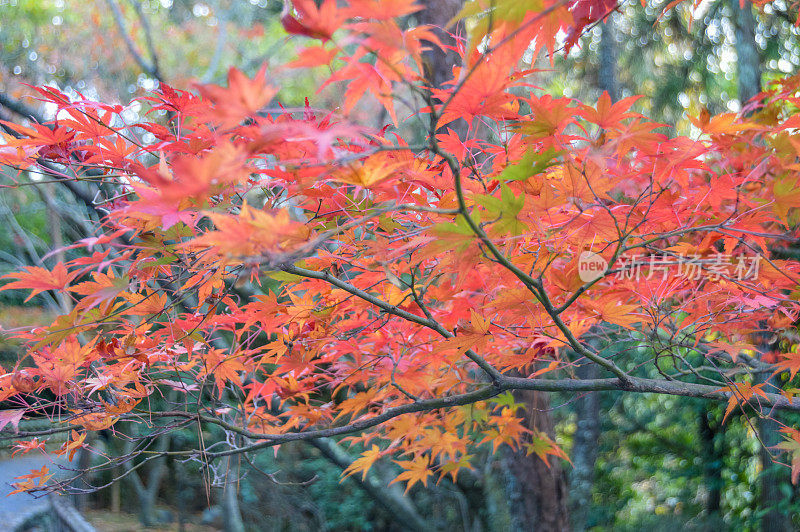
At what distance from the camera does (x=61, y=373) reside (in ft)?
4.34

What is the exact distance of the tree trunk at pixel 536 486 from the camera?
2.24 metres

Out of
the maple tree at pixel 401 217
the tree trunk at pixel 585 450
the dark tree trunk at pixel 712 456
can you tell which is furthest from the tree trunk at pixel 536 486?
the dark tree trunk at pixel 712 456

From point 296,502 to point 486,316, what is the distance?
4.02 meters

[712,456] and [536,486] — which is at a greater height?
[536,486]

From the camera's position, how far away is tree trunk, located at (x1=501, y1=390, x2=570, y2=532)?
88.4 inches

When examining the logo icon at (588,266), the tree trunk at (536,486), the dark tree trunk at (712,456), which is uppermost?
the logo icon at (588,266)

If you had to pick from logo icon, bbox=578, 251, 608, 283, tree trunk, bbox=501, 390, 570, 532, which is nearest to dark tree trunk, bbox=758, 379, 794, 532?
tree trunk, bbox=501, 390, 570, 532

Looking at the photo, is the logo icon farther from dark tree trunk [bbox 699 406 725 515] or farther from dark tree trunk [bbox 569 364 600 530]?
dark tree trunk [bbox 699 406 725 515]

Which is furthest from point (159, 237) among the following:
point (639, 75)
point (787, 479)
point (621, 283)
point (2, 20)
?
point (639, 75)

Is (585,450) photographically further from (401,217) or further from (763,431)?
(401,217)

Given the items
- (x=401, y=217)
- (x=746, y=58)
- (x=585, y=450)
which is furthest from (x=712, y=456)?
(x=401, y=217)

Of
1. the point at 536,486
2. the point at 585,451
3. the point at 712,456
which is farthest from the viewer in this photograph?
the point at 585,451

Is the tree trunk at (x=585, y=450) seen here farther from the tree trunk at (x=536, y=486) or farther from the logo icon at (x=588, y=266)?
the logo icon at (x=588, y=266)

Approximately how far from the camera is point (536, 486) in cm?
225
